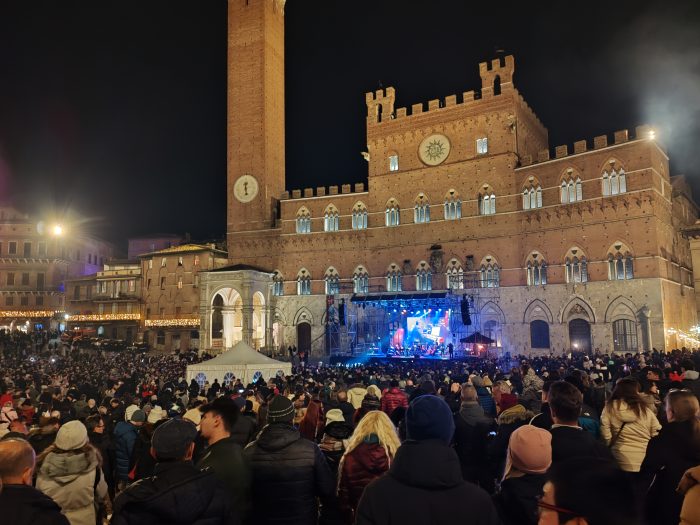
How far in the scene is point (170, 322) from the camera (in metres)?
49.2

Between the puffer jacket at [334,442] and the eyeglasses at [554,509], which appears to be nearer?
the eyeglasses at [554,509]

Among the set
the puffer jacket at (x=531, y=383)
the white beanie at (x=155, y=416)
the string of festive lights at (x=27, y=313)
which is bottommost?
the puffer jacket at (x=531, y=383)

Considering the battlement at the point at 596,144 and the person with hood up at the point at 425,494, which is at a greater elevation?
the battlement at the point at 596,144

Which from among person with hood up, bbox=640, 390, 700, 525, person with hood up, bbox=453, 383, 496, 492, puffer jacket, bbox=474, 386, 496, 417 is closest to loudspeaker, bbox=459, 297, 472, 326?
puffer jacket, bbox=474, 386, 496, 417

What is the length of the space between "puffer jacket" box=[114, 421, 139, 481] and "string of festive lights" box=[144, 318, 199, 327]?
4133 centimetres

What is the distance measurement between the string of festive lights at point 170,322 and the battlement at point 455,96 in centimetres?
2289

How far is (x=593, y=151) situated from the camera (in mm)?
31750

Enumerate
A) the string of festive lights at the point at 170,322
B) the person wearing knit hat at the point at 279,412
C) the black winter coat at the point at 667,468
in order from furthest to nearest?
the string of festive lights at the point at 170,322 → the person wearing knit hat at the point at 279,412 → the black winter coat at the point at 667,468

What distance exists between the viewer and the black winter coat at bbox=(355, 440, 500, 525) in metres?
2.85

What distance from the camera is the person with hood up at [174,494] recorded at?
3.33m

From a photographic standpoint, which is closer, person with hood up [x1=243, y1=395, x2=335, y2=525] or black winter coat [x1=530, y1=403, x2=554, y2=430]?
person with hood up [x1=243, y1=395, x2=335, y2=525]

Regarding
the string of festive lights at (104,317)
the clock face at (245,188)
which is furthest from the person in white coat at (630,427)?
the string of festive lights at (104,317)

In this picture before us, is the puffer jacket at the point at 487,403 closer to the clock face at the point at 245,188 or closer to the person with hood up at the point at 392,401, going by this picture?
the person with hood up at the point at 392,401

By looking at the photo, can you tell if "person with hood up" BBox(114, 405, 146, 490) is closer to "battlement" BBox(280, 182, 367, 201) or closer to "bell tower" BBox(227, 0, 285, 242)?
"battlement" BBox(280, 182, 367, 201)
